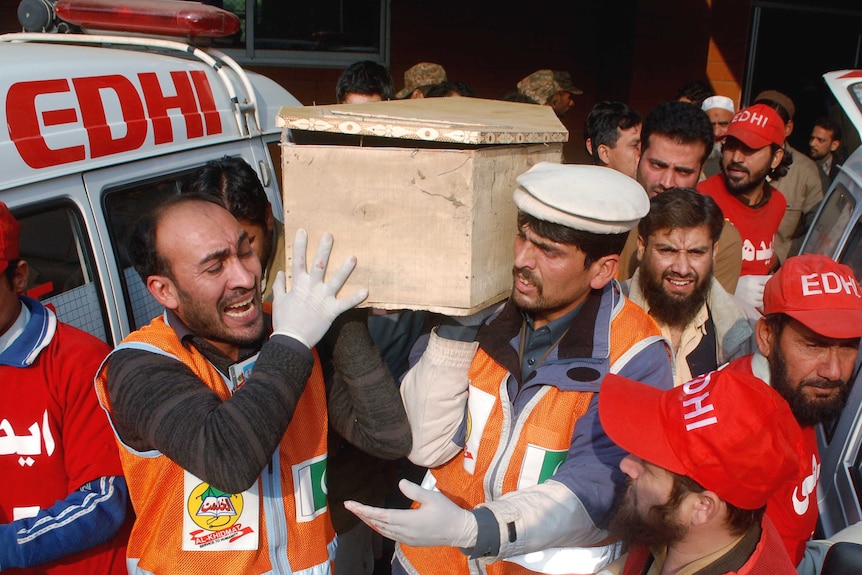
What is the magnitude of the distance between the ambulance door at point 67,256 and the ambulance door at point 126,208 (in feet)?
0.14

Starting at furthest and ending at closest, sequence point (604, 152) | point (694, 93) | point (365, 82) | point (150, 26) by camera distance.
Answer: point (694, 93), point (365, 82), point (604, 152), point (150, 26)

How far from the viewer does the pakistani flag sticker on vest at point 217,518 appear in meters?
1.94

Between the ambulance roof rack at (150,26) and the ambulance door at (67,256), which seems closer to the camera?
the ambulance door at (67,256)

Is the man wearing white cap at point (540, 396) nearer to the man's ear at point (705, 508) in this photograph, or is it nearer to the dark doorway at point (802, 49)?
the man's ear at point (705, 508)

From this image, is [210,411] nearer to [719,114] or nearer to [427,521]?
[427,521]

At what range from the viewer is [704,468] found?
1.66 m

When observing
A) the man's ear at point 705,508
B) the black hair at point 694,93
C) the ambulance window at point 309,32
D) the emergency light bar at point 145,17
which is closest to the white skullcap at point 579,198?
the man's ear at point 705,508

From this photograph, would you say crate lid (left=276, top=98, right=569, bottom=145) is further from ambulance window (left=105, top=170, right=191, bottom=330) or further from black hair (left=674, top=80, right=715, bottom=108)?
black hair (left=674, top=80, right=715, bottom=108)

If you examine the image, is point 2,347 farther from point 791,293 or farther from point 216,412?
point 791,293

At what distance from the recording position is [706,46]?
877 cm

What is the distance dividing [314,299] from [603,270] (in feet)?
2.64

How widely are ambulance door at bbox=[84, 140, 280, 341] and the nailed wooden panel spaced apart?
42.2 inches

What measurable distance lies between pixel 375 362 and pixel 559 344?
0.50 m

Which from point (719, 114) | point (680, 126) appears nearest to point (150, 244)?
point (680, 126)
